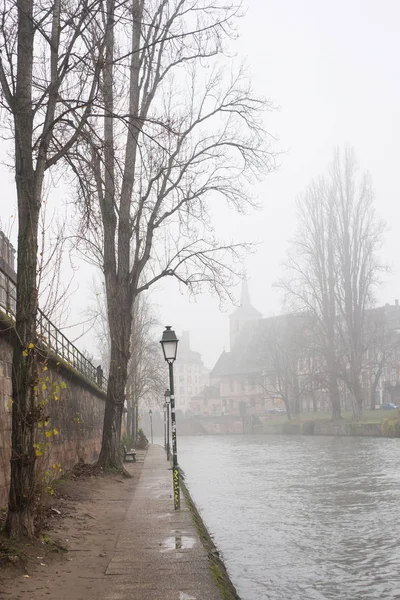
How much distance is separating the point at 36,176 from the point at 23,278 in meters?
1.23

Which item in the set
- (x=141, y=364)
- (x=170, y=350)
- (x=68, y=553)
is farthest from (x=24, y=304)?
(x=141, y=364)

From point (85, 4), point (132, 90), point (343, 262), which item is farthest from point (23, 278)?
point (343, 262)

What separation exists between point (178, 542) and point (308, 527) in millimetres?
4951

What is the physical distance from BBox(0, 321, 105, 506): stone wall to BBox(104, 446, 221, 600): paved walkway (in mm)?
1493

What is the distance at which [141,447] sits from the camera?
1607 inches

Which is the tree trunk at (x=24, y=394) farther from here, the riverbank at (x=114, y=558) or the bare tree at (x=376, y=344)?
the bare tree at (x=376, y=344)

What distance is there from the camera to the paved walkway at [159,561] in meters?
6.17

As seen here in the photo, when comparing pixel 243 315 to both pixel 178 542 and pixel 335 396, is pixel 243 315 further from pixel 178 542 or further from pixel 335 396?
pixel 178 542

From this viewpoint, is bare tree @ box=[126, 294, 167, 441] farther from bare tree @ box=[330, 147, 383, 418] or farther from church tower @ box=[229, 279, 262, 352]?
church tower @ box=[229, 279, 262, 352]

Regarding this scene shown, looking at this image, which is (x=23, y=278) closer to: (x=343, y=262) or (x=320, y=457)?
(x=320, y=457)

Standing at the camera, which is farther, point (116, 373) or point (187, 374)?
point (187, 374)

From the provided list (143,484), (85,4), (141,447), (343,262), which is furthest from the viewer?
(343,262)

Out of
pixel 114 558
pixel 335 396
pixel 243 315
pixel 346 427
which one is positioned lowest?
pixel 114 558

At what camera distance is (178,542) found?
8516 mm
